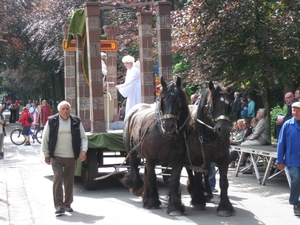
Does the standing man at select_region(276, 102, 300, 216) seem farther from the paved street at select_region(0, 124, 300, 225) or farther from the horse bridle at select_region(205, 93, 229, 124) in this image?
the horse bridle at select_region(205, 93, 229, 124)

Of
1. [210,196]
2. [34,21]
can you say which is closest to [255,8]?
[210,196]

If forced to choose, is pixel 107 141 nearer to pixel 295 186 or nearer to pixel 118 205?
pixel 118 205

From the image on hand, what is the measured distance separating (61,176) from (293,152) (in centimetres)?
368

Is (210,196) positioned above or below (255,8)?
below

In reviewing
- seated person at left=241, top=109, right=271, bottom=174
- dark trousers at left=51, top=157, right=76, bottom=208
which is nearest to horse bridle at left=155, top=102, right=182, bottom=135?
dark trousers at left=51, top=157, right=76, bottom=208

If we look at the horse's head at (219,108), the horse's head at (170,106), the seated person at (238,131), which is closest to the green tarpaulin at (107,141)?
the horse's head at (170,106)

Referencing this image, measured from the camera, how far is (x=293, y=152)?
8898mm

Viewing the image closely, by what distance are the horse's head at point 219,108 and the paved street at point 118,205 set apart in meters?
1.40

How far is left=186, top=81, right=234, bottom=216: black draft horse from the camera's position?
335 inches

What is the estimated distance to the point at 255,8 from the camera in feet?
46.2

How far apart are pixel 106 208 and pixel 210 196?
1792 millimetres

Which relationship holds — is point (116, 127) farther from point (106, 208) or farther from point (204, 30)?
point (106, 208)

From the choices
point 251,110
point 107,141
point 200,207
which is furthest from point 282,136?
A: point 251,110

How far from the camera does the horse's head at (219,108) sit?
27.2 ft
